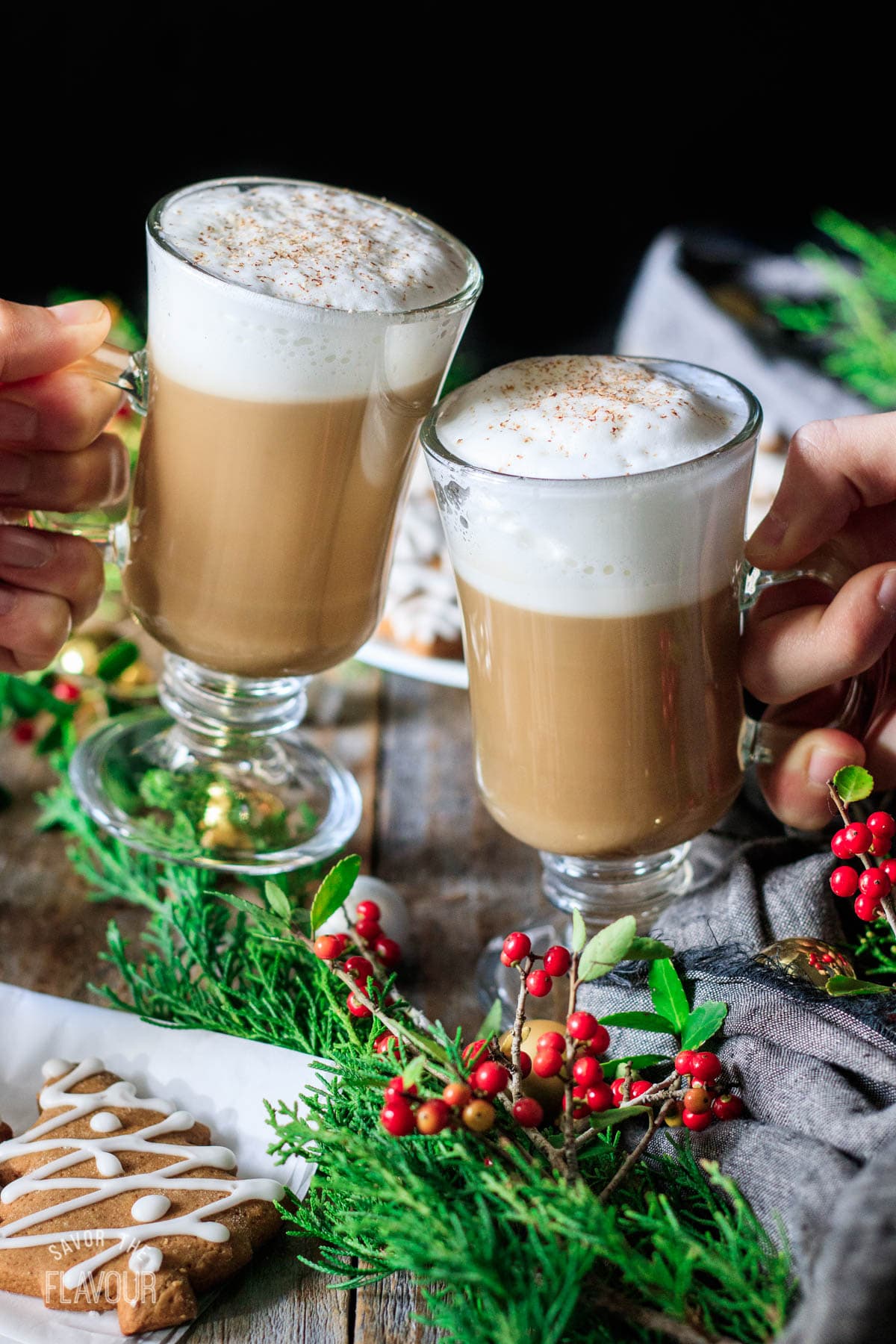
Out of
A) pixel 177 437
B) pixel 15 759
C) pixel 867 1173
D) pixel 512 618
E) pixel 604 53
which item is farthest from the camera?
pixel 604 53

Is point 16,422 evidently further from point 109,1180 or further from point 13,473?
point 109,1180

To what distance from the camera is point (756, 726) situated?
1060 millimetres

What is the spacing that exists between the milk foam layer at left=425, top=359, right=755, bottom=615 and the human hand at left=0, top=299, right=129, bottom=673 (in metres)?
0.34

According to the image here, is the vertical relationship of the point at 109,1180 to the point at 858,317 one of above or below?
below

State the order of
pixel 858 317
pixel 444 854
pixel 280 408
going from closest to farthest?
1. pixel 280 408
2. pixel 444 854
3. pixel 858 317

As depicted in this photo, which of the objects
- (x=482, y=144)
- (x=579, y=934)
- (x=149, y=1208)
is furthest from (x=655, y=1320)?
(x=482, y=144)

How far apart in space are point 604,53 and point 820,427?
2660 millimetres

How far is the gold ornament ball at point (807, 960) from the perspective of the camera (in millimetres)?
890

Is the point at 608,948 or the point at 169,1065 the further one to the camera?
the point at 169,1065

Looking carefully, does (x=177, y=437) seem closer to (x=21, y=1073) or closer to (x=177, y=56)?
(x=21, y=1073)

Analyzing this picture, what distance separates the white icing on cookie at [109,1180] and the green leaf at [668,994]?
270mm

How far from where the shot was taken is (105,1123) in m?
0.87

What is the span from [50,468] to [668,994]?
701 millimetres

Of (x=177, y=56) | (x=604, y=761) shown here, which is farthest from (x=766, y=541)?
(x=177, y=56)
